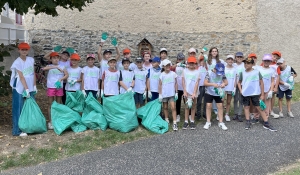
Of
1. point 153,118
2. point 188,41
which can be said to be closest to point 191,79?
point 153,118

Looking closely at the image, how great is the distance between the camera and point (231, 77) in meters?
6.07

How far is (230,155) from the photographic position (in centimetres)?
434

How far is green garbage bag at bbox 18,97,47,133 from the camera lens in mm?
5211

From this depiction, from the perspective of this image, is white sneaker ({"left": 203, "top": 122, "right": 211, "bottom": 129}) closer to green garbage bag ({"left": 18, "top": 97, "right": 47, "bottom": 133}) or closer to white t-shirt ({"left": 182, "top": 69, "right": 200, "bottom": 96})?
white t-shirt ({"left": 182, "top": 69, "right": 200, "bottom": 96})

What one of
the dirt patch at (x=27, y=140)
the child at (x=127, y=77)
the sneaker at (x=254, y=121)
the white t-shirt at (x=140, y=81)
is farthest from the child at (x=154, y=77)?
the sneaker at (x=254, y=121)

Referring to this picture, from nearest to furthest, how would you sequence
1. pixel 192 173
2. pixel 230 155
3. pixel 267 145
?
pixel 192 173, pixel 230 155, pixel 267 145

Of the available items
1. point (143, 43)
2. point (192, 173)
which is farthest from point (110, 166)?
point (143, 43)

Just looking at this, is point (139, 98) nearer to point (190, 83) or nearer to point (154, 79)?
point (154, 79)

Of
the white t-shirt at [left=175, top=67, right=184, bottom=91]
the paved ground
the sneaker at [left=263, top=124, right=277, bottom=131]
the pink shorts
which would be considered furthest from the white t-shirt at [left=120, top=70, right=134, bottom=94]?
the sneaker at [left=263, top=124, right=277, bottom=131]

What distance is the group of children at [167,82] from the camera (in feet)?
18.3

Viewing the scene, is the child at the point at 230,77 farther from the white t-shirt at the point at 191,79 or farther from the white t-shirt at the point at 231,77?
the white t-shirt at the point at 191,79

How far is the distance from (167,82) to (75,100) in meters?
1.88

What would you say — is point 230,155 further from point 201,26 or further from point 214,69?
point 201,26

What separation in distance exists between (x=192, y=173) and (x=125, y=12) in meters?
9.05
